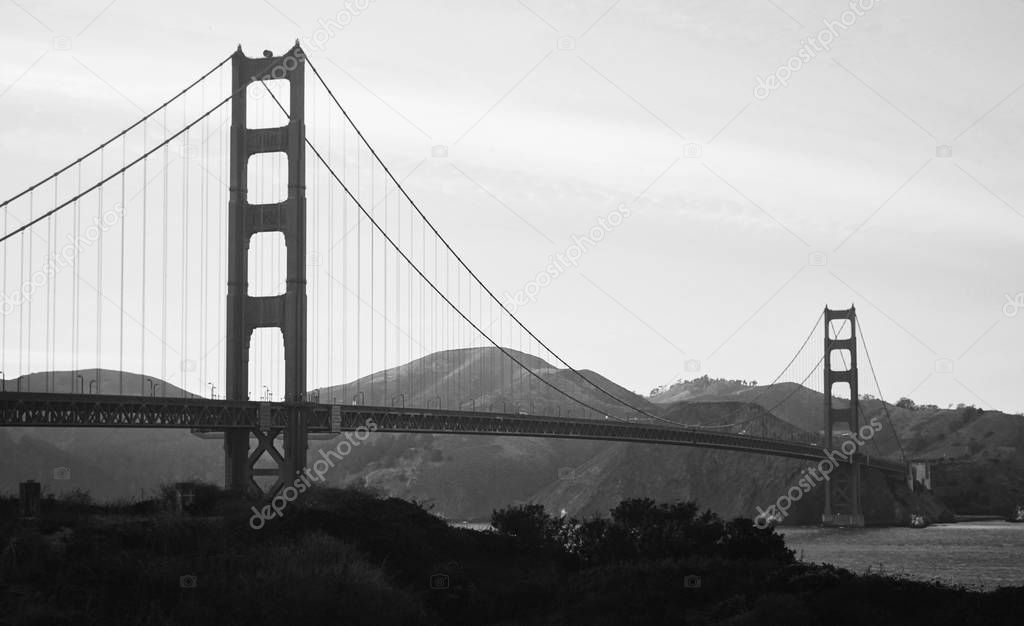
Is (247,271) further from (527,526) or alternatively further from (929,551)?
(929,551)

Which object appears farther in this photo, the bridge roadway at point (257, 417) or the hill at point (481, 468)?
the hill at point (481, 468)

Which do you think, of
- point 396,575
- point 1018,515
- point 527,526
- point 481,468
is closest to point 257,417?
point 527,526

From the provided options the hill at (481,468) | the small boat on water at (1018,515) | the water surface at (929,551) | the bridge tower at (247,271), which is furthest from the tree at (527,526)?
the small boat on water at (1018,515)

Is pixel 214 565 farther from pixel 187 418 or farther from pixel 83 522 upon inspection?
pixel 187 418

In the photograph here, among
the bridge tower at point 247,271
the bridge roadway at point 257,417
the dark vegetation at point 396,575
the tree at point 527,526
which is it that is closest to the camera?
the dark vegetation at point 396,575

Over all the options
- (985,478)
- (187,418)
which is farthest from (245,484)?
(985,478)

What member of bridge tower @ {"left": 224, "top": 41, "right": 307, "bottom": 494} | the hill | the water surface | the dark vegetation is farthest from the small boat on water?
the dark vegetation

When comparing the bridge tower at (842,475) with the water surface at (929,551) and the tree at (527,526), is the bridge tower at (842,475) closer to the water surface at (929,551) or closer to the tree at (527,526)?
the water surface at (929,551)

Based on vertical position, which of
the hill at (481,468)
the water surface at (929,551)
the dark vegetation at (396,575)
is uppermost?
the hill at (481,468)

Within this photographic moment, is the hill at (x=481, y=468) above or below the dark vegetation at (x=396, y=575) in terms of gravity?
above
